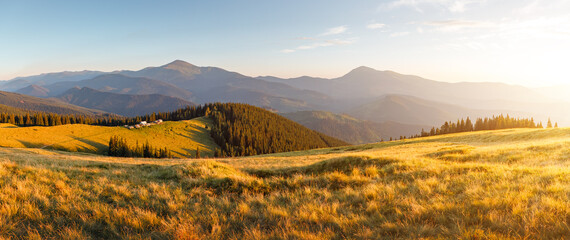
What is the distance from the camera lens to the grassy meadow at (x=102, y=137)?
274 ft

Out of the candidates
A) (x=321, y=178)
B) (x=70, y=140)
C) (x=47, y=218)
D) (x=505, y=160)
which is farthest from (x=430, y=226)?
(x=70, y=140)

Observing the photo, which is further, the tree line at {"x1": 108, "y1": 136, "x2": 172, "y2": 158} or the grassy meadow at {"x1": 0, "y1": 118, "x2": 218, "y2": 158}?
the tree line at {"x1": 108, "y1": 136, "x2": 172, "y2": 158}

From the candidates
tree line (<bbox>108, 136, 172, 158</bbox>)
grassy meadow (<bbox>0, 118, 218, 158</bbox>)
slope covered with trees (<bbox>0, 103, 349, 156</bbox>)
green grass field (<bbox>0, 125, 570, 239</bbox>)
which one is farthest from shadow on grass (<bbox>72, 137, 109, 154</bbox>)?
green grass field (<bbox>0, 125, 570, 239</bbox>)

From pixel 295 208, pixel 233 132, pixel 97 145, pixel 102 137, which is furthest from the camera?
pixel 233 132

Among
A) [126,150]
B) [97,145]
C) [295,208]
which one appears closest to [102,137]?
[97,145]

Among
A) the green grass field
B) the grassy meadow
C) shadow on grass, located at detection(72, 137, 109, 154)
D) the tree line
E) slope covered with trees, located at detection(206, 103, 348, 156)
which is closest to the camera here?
the green grass field

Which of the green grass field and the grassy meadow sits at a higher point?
the green grass field

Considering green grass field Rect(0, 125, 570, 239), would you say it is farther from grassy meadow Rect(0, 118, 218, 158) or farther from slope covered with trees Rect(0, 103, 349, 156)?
slope covered with trees Rect(0, 103, 349, 156)

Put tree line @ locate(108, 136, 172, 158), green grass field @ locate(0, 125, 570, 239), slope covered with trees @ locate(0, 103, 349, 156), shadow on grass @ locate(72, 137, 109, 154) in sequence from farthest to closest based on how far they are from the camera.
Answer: slope covered with trees @ locate(0, 103, 349, 156)
shadow on grass @ locate(72, 137, 109, 154)
tree line @ locate(108, 136, 172, 158)
green grass field @ locate(0, 125, 570, 239)

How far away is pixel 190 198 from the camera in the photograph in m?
7.85

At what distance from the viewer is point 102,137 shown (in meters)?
111

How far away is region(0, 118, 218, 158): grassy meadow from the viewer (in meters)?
83.5

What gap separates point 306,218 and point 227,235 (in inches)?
77.7

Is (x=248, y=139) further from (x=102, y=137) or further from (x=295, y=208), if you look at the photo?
(x=295, y=208)
